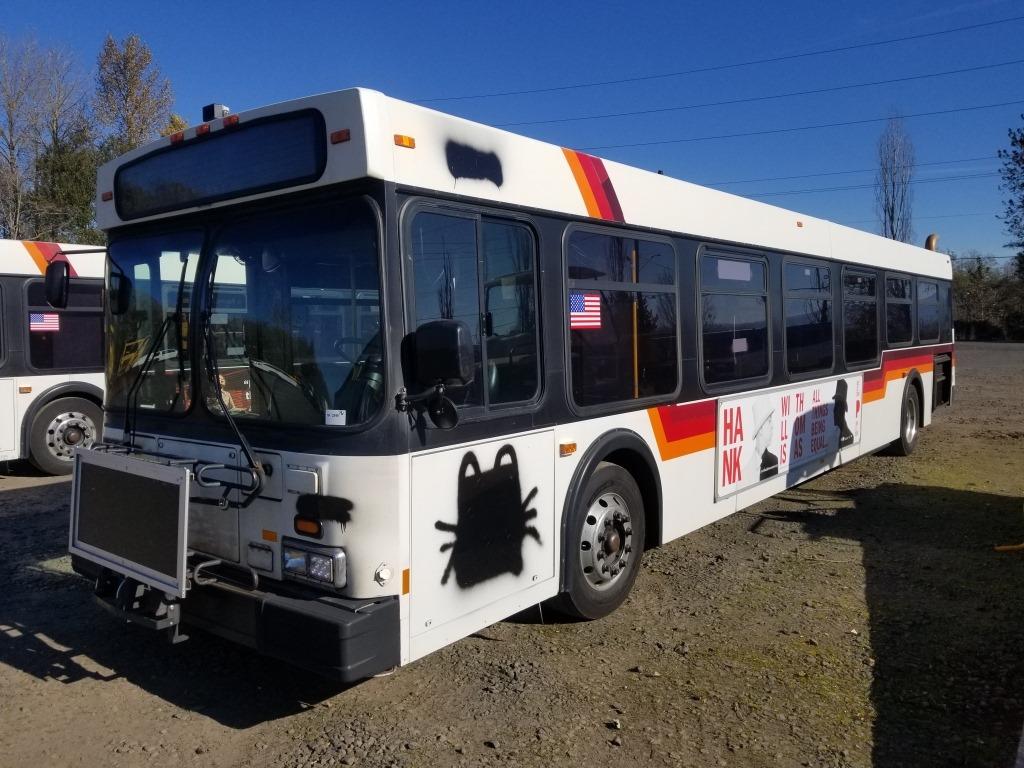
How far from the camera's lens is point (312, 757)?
3393 mm

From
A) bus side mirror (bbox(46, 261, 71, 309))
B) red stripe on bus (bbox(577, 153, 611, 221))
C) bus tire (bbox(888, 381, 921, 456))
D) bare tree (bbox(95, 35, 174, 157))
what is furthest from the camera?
bare tree (bbox(95, 35, 174, 157))

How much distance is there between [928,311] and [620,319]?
25.4 ft

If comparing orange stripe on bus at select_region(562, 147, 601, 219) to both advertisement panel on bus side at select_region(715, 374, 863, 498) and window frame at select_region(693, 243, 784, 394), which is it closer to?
window frame at select_region(693, 243, 784, 394)

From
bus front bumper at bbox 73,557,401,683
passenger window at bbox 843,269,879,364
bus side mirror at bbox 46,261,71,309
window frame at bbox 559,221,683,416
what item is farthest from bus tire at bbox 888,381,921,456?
bus side mirror at bbox 46,261,71,309

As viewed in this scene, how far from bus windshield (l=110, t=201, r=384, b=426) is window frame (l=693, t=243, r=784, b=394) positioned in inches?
116

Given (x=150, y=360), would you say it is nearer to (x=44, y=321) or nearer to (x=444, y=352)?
(x=444, y=352)

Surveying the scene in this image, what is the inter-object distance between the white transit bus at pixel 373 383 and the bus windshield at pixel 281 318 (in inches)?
0.5

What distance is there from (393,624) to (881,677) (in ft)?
8.26

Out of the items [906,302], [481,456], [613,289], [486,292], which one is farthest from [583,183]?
[906,302]

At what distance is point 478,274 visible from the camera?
12.7 feet

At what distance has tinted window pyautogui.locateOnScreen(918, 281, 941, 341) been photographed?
34.7ft

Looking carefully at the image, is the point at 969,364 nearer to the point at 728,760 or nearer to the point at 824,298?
the point at 824,298

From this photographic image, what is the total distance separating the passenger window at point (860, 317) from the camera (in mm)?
8195

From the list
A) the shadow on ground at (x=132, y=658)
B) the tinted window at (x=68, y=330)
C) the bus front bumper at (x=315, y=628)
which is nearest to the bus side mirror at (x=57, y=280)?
→ the shadow on ground at (x=132, y=658)
